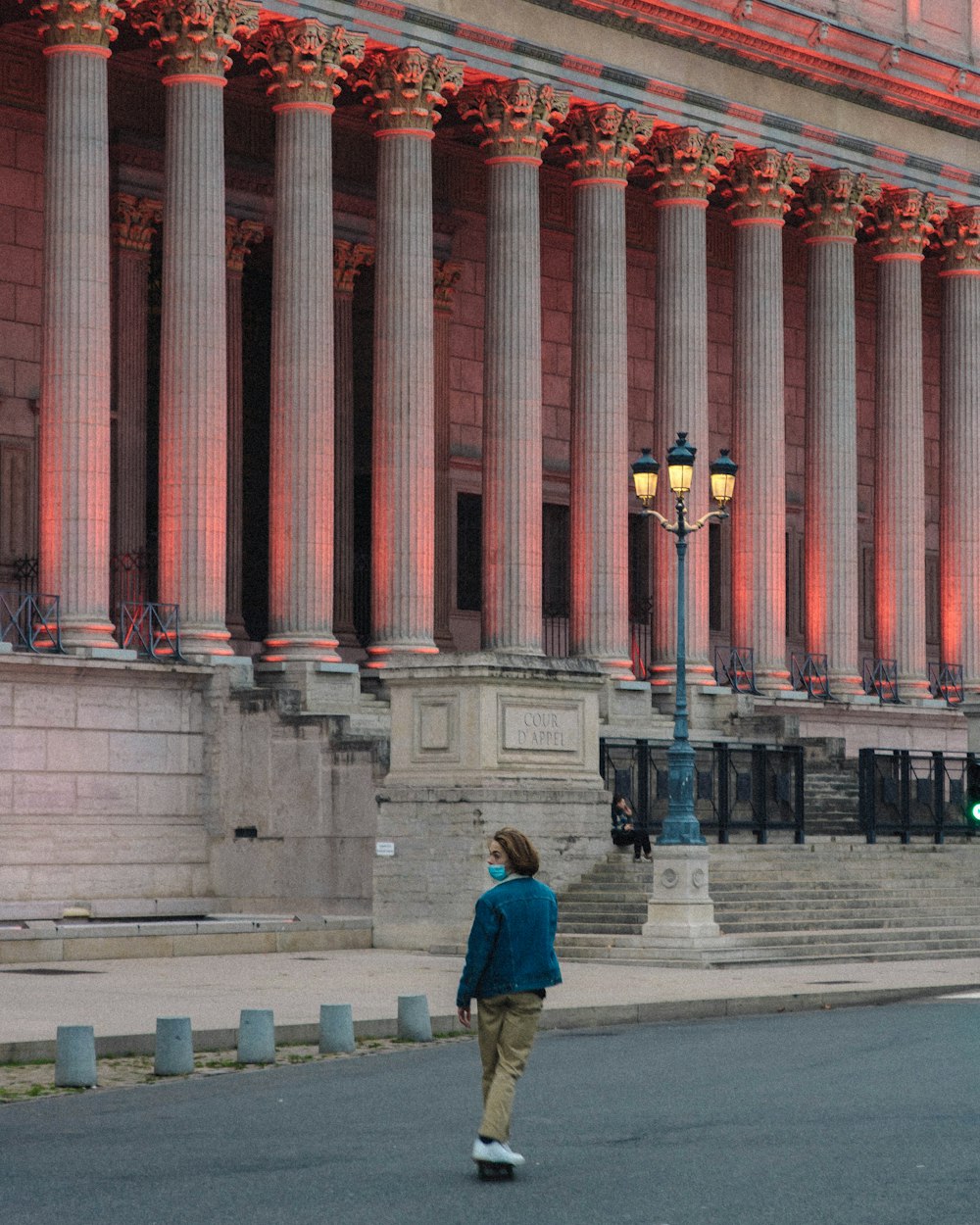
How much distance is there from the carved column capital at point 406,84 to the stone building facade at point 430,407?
75mm

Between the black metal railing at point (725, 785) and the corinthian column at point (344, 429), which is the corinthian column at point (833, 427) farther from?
the black metal railing at point (725, 785)

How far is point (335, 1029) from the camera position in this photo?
72.5ft

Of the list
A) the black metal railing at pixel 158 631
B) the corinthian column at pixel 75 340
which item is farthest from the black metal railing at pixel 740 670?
the corinthian column at pixel 75 340

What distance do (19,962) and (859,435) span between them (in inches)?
1442

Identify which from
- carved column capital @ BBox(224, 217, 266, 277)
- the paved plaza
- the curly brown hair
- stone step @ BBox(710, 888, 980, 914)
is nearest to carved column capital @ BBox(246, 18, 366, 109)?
carved column capital @ BBox(224, 217, 266, 277)

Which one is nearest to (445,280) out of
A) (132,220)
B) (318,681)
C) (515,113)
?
(515,113)

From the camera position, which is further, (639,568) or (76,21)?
(639,568)

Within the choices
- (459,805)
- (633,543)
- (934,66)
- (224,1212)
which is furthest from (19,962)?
(934,66)

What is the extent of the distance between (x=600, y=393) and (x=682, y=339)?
275 centimetres

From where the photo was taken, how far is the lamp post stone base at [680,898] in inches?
1334

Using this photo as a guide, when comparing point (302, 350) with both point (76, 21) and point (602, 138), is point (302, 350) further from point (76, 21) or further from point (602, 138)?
point (602, 138)

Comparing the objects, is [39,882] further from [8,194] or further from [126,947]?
[8,194]

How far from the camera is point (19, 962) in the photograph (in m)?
31.9

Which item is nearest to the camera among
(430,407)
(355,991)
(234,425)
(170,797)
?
(355,991)
